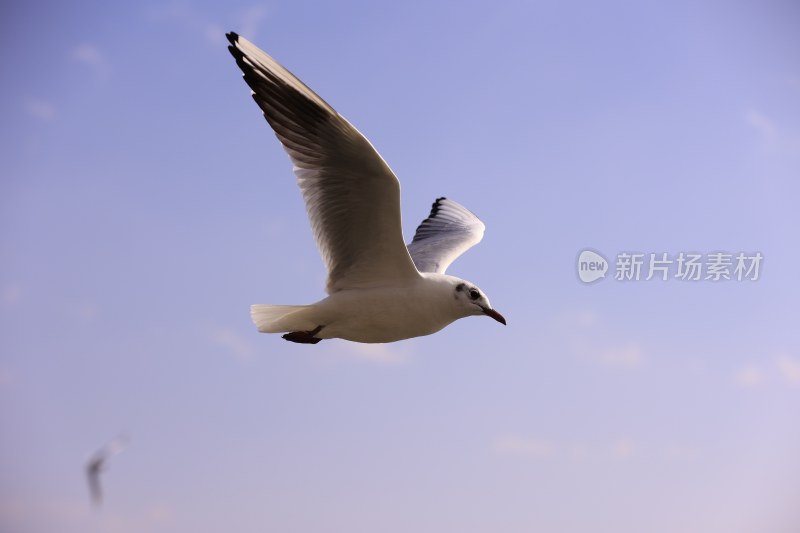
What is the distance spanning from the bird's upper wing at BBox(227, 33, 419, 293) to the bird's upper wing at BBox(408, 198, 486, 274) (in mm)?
1282

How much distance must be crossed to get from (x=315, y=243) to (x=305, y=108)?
1083 millimetres

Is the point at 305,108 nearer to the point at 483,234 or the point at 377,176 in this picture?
the point at 377,176

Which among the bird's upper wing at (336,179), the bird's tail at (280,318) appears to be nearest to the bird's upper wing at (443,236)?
the bird's upper wing at (336,179)

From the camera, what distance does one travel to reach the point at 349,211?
7.02m

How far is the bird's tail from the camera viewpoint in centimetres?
727

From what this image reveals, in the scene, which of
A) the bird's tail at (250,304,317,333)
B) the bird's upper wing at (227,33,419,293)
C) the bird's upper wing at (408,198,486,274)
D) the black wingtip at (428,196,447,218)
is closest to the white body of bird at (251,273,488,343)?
the bird's tail at (250,304,317,333)

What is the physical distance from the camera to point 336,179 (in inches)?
271

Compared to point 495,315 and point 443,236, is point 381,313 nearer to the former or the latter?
point 495,315

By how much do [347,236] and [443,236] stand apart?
2625mm

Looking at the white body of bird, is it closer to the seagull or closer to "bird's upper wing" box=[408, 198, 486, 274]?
the seagull

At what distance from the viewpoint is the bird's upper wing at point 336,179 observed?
6625 millimetres

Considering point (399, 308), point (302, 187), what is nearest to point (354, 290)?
point (399, 308)

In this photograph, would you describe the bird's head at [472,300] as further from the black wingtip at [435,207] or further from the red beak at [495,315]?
the black wingtip at [435,207]

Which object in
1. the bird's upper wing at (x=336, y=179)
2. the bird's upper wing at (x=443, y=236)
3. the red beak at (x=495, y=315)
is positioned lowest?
the red beak at (x=495, y=315)
